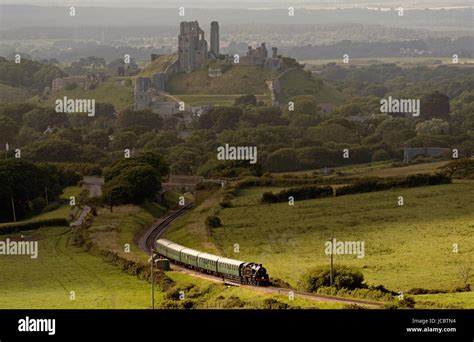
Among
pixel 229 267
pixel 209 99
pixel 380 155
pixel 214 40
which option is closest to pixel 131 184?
pixel 229 267

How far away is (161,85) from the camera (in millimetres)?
157750

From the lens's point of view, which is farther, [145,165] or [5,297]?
[145,165]

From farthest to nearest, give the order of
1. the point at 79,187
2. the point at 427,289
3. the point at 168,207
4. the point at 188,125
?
1. the point at 188,125
2. the point at 79,187
3. the point at 168,207
4. the point at 427,289

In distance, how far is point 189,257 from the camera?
4719 centimetres

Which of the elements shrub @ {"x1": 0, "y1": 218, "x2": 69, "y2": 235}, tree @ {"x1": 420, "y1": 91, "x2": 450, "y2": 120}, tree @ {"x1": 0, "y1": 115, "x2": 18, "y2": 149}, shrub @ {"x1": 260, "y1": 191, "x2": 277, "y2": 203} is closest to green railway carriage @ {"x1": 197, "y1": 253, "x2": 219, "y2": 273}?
shrub @ {"x1": 0, "y1": 218, "x2": 69, "y2": 235}

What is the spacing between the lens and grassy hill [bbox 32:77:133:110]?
156m

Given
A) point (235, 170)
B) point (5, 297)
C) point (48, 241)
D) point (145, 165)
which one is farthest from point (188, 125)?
point (5, 297)

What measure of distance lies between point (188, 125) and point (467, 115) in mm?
37299

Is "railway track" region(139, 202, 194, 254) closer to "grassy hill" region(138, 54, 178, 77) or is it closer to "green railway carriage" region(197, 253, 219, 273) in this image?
"green railway carriage" region(197, 253, 219, 273)

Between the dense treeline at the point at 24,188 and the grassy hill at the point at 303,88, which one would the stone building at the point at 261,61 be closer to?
the grassy hill at the point at 303,88

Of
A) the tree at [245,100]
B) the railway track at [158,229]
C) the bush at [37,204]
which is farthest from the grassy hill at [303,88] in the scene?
the railway track at [158,229]

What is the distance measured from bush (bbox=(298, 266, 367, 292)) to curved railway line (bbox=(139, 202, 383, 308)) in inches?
26.7
